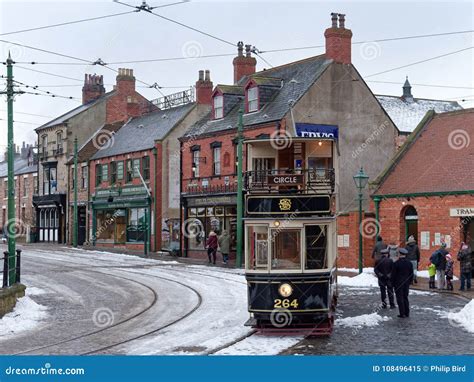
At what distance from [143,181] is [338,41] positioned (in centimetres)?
1538

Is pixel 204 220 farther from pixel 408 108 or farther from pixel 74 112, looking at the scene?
pixel 74 112

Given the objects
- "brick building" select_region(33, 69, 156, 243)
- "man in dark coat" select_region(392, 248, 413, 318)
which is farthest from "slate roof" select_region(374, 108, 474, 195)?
"brick building" select_region(33, 69, 156, 243)

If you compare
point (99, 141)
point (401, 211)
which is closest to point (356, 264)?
point (401, 211)

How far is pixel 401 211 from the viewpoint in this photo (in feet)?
96.0

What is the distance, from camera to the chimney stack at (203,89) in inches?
1732

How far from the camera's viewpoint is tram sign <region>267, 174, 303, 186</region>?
14914 mm

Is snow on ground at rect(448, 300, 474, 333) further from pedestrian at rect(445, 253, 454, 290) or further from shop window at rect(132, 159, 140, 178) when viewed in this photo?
shop window at rect(132, 159, 140, 178)

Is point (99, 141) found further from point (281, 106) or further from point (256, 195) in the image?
point (256, 195)

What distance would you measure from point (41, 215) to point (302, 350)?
4677 centimetres

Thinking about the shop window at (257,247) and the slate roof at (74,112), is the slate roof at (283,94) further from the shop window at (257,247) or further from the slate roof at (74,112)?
the shop window at (257,247)

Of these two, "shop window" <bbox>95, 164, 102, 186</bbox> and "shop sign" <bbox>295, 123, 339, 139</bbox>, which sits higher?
"shop sign" <bbox>295, 123, 339, 139</bbox>

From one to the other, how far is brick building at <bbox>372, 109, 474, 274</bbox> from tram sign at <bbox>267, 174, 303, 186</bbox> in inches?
530

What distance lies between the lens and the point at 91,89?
57875 millimetres

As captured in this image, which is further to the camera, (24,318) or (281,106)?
(281,106)
